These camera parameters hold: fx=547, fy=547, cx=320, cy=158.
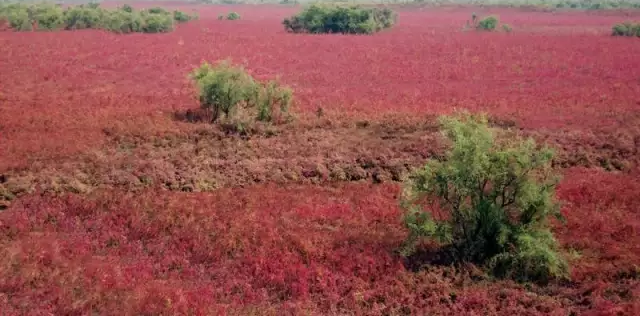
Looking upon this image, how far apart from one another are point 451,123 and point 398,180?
540cm

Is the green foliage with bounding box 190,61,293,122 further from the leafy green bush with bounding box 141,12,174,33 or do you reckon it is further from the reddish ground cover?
the leafy green bush with bounding box 141,12,174,33

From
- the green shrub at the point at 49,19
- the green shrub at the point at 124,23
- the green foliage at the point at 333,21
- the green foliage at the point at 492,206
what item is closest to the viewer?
the green foliage at the point at 492,206

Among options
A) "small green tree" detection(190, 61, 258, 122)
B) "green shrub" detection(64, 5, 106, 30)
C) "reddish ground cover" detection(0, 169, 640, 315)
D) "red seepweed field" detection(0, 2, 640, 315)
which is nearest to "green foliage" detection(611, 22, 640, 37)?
"red seepweed field" detection(0, 2, 640, 315)

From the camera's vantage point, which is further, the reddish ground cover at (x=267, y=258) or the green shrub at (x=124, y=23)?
the green shrub at (x=124, y=23)

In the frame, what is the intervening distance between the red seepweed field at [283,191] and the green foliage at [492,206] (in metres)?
0.53

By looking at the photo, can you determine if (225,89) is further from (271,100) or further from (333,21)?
(333,21)

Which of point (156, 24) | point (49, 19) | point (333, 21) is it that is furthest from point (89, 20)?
point (333, 21)

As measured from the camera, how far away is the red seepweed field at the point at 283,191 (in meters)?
10.1

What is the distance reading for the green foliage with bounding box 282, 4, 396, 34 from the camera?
53562mm

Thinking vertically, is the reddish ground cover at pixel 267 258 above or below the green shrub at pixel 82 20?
below

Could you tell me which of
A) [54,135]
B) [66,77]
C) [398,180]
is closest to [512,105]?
[398,180]

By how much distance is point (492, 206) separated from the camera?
11305 millimetres

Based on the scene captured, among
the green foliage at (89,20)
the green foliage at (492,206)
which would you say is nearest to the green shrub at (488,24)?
the green foliage at (89,20)

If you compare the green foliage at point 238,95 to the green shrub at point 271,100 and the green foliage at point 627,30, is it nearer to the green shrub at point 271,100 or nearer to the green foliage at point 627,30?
the green shrub at point 271,100
